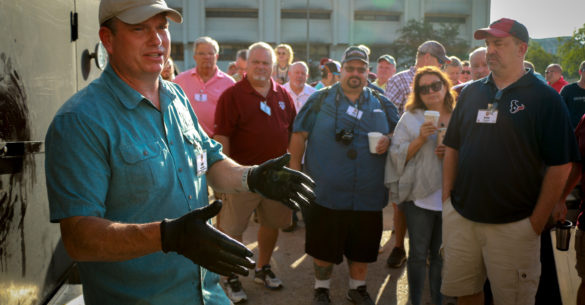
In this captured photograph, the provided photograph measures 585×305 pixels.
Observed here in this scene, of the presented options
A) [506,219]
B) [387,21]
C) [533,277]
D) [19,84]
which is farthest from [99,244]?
[387,21]

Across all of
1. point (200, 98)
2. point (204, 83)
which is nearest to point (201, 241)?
point (200, 98)

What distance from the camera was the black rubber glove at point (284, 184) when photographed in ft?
6.41

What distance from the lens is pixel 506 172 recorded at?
3107 mm

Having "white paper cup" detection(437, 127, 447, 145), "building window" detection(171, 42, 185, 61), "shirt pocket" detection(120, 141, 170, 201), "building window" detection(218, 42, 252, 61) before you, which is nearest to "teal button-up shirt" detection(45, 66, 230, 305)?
"shirt pocket" detection(120, 141, 170, 201)

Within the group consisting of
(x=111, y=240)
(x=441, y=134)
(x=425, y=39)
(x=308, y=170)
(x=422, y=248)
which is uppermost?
(x=425, y=39)

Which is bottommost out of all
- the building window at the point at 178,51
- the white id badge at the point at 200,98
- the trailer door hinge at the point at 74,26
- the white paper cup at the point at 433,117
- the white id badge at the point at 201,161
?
the white id badge at the point at 201,161

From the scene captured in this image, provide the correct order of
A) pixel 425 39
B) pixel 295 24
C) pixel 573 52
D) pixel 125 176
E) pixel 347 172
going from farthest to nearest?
pixel 295 24 → pixel 425 39 → pixel 573 52 → pixel 347 172 → pixel 125 176

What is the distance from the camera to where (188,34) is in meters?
47.8

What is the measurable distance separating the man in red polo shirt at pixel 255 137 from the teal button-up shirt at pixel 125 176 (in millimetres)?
→ 2651

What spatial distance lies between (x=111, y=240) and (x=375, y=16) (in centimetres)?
5316

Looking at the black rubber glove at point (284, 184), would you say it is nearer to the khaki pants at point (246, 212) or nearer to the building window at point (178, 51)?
the khaki pants at point (246, 212)

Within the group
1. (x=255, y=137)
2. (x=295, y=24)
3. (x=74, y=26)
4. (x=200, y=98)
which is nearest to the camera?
(x=74, y=26)

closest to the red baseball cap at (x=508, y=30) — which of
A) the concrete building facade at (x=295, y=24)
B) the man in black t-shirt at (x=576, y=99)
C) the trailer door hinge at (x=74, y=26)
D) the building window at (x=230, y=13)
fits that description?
the trailer door hinge at (x=74, y=26)

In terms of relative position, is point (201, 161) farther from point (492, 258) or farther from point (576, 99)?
point (576, 99)
